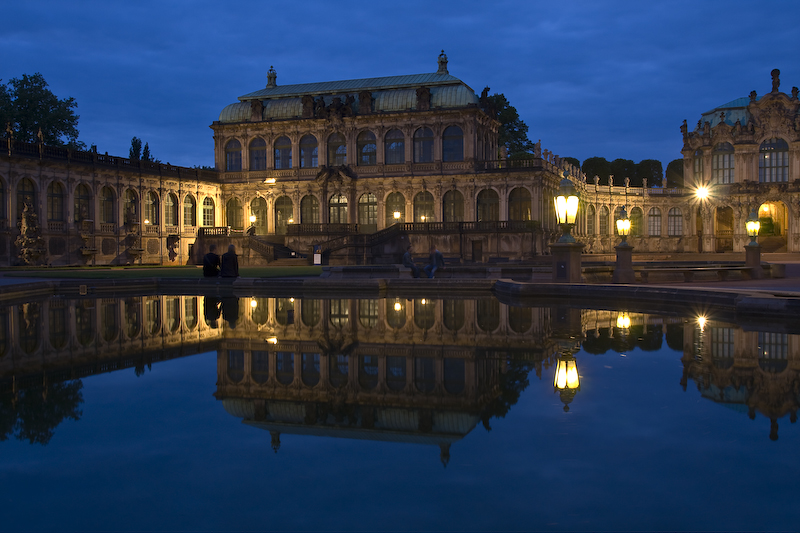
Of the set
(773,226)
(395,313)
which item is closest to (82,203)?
(395,313)

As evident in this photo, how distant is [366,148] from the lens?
63438mm

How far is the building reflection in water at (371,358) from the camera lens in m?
7.45

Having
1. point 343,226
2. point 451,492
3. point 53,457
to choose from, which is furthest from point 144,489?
point 343,226

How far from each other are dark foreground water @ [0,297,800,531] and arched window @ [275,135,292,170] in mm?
54013

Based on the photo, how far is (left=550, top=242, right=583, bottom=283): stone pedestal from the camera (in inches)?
955

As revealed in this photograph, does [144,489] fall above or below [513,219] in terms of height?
below

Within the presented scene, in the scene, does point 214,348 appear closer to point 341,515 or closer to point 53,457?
point 53,457

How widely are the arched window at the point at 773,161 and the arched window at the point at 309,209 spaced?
145ft

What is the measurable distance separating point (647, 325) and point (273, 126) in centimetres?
5513

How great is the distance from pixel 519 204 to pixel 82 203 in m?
34.6

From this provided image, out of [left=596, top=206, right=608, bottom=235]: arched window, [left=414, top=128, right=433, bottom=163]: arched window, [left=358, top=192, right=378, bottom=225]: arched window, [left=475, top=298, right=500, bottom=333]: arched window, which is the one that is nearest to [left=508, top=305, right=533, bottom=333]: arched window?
[left=475, top=298, right=500, bottom=333]: arched window

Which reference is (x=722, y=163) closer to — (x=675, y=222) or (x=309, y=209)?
(x=675, y=222)

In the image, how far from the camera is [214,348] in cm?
1219

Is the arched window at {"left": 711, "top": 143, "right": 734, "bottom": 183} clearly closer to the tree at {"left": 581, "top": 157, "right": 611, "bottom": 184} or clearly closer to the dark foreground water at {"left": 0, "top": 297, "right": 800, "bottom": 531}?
the tree at {"left": 581, "top": 157, "right": 611, "bottom": 184}
